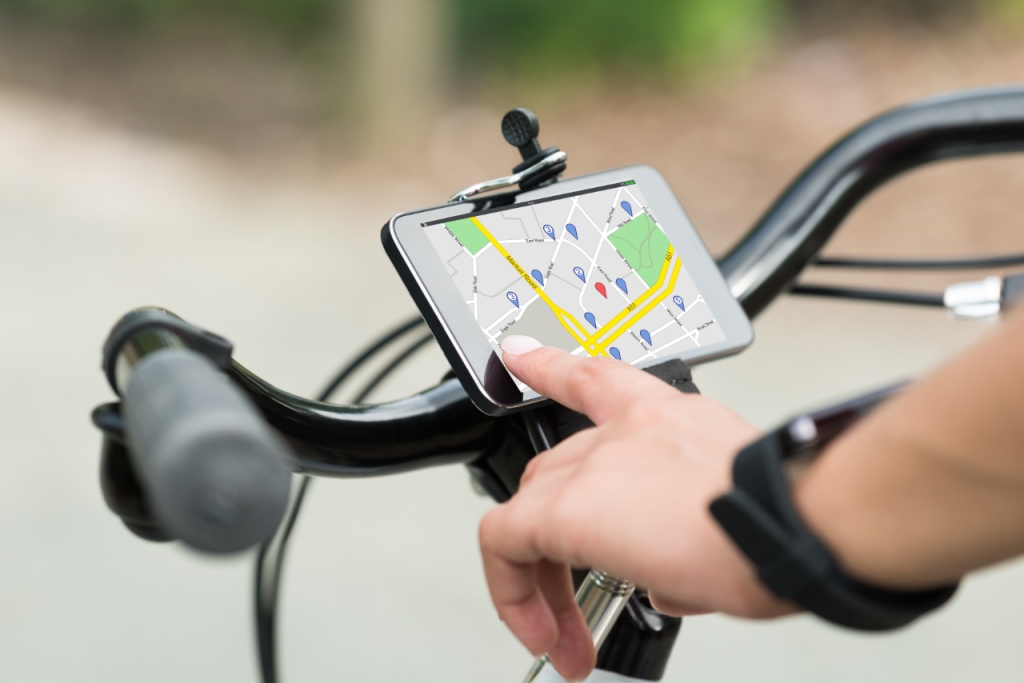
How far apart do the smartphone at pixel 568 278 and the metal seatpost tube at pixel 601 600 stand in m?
0.12

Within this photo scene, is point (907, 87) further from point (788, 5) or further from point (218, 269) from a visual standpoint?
point (218, 269)

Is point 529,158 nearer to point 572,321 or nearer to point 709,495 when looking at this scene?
point 572,321

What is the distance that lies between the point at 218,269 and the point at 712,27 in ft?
10.6

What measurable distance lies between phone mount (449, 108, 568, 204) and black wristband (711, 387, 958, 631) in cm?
34

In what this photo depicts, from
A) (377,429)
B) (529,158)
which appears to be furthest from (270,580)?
(529,158)

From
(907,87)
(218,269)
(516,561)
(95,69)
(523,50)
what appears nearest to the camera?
(516,561)

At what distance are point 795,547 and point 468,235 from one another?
1.13 ft

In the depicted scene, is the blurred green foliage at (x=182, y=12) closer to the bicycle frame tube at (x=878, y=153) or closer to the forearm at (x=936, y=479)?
the bicycle frame tube at (x=878, y=153)

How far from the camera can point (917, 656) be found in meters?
1.98

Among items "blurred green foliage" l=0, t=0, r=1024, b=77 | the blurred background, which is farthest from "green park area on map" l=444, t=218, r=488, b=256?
"blurred green foliage" l=0, t=0, r=1024, b=77

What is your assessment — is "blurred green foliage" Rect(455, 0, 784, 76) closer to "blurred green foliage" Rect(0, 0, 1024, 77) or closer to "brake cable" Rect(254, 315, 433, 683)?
"blurred green foliage" Rect(0, 0, 1024, 77)

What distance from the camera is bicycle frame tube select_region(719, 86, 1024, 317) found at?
81 centimetres

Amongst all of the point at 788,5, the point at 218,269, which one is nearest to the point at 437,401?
the point at 218,269

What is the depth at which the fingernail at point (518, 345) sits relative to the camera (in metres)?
0.57
